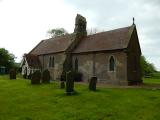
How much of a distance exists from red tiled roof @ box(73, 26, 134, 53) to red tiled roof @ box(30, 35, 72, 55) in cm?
315

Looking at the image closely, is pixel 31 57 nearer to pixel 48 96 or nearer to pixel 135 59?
pixel 135 59

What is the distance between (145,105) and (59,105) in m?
5.71

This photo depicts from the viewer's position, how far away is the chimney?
44719 mm

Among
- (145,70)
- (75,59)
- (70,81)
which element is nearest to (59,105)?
(70,81)

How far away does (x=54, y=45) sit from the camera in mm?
48625

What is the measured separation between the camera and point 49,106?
55.3 ft

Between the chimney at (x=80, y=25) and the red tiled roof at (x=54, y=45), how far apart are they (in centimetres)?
199

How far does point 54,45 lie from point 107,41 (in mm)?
14671

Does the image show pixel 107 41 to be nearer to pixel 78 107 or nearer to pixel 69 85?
pixel 69 85

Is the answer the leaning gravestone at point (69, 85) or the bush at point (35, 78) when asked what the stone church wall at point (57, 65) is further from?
the leaning gravestone at point (69, 85)

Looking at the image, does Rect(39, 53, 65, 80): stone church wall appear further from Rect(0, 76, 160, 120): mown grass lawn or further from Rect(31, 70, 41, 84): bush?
Rect(0, 76, 160, 120): mown grass lawn

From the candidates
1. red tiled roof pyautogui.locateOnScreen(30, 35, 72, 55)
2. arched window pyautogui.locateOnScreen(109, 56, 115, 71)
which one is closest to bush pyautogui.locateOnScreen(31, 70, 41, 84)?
arched window pyautogui.locateOnScreen(109, 56, 115, 71)

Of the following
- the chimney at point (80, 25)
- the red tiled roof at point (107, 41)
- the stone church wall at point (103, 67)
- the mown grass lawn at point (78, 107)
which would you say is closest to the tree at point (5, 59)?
the chimney at point (80, 25)

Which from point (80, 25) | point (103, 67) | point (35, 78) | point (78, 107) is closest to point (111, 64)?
point (103, 67)
